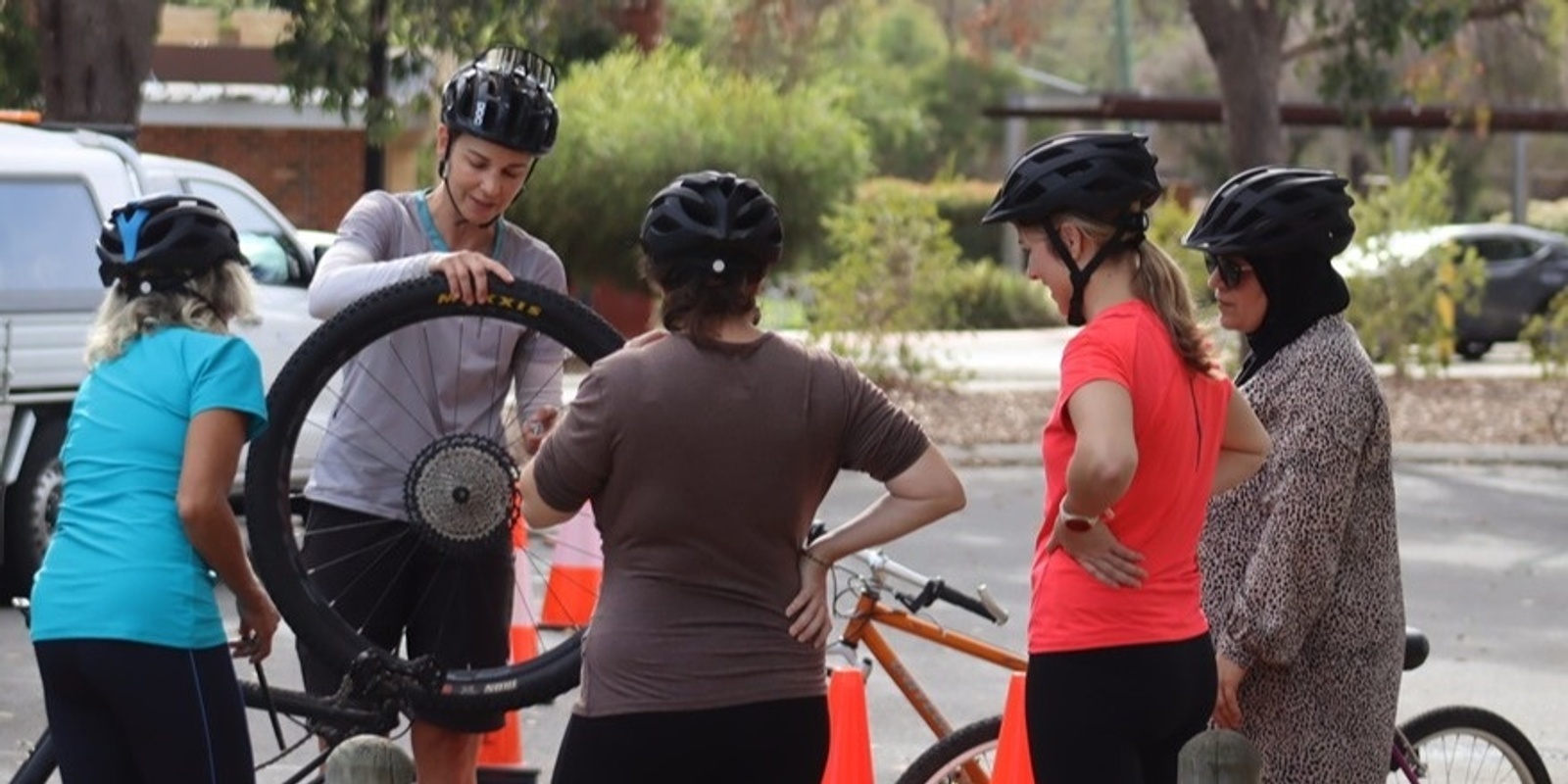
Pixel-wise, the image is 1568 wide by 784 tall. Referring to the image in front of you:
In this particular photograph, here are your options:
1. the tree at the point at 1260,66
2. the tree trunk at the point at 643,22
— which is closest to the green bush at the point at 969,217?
the tree trunk at the point at 643,22

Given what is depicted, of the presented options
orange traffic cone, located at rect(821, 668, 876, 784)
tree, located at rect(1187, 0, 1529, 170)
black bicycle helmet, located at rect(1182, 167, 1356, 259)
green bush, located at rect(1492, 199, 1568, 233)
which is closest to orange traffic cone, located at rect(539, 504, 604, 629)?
orange traffic cone, located at rect(821, 668, 876, 784)

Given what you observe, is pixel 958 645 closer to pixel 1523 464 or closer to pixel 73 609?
pixel 73 609

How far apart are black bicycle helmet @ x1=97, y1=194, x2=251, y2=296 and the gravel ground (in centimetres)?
1469

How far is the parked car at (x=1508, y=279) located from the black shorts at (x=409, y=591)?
85.6 feet

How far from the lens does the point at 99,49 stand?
1684 cm

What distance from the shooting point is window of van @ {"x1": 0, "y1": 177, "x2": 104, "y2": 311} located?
12289mm

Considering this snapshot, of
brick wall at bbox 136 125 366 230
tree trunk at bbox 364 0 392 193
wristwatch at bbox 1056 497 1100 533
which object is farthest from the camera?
brick wall at bbox 136 125 366 230

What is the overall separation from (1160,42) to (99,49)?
2313 inches

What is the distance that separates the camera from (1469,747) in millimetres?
6496

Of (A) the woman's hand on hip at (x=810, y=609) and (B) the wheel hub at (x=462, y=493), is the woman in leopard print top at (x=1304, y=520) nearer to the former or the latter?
(A) the woman's hand on hip at (x=810, y=609)

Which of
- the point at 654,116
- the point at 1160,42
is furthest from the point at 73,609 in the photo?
the point at 1160,42

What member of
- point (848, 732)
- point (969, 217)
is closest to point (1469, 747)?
point (848, 732)

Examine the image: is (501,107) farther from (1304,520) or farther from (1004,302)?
(1004,302)

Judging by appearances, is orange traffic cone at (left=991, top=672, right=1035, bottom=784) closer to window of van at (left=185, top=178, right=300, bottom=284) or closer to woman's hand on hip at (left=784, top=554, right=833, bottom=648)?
woman's hand on hip at (left=784, top=554, right=833, bottom=648)
